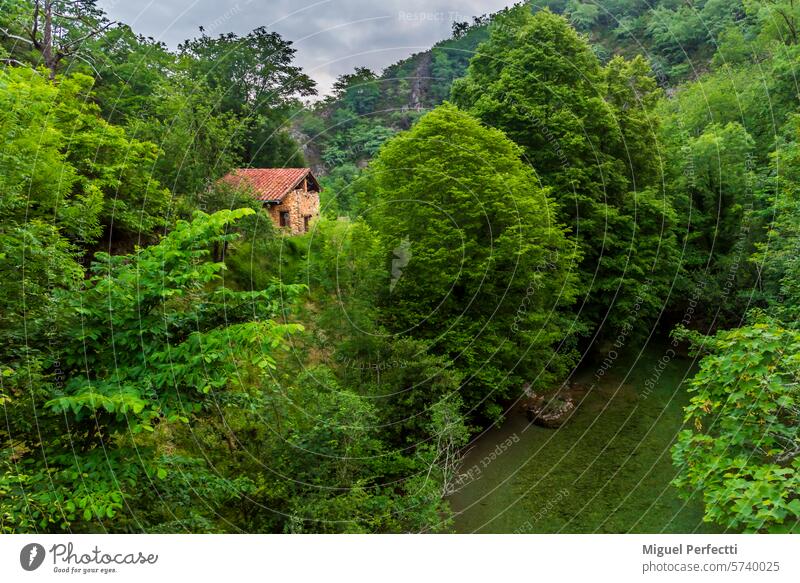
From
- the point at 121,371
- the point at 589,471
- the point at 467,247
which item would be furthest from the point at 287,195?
the point at 589,471

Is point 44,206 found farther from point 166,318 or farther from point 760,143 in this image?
point 760,143

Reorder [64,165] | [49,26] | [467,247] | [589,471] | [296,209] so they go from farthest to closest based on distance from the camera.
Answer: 1. [296,209]
2. [589,471]
3. [467,247]
4. [49,26]
5. [64,165]

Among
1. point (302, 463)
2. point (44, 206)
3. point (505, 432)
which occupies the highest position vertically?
point (44, 206)

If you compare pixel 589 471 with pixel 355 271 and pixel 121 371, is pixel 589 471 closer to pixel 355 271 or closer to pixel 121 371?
pixel 355 271

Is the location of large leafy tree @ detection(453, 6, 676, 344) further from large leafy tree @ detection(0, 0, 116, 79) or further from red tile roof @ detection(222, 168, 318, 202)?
large leafy tree @ detection(0, 0, 116, 79)

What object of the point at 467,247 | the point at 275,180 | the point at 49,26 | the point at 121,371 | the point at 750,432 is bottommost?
the point at 750,432

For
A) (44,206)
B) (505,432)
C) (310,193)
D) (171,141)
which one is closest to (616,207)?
(505,432)

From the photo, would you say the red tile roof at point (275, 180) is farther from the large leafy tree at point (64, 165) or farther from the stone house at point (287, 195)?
the large leafy tree at point (64, 165)
